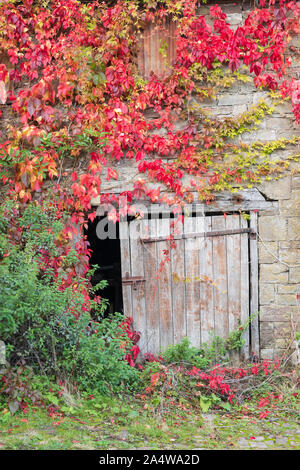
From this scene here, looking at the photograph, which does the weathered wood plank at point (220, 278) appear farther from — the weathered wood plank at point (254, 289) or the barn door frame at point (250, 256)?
the weathered wood plank at point (254, 289)

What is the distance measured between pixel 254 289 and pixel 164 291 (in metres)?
1.04

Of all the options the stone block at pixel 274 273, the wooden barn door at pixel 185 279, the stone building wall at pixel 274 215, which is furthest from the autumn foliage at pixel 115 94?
the stone block at pixel 274 273

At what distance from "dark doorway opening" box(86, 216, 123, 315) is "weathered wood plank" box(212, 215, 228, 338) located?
136 centimetres

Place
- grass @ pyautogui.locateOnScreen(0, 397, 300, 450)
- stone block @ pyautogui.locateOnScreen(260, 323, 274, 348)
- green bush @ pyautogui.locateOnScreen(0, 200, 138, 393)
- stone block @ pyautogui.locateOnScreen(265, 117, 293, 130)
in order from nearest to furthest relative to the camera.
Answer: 1. grass @ pyautogui.locateOnScreen(0, 397, 300, 450)
2. green bush @ pyautogui.locateOnScreen(0, 200, 138, 393)
3. stone block @ pyautogui.locateOnScreen(265, 117, 293, 130)
4. stone block @ pyautogui.locateOnScreen(260, 323, 274, 348)

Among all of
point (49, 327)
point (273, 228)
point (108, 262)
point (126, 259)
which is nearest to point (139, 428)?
point (49, 327)

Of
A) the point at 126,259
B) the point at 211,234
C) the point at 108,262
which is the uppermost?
the point at 211,234

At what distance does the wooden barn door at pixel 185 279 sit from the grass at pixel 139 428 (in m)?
1.01

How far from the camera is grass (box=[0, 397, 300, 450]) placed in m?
3.43

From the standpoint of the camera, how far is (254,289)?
519 centimetres

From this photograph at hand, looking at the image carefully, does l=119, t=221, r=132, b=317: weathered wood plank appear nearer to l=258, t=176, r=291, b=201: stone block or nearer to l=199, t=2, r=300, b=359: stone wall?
l=199, t=2, r=300, b=359: stone wall

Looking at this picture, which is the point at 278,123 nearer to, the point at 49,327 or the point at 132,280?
the point at 132,280

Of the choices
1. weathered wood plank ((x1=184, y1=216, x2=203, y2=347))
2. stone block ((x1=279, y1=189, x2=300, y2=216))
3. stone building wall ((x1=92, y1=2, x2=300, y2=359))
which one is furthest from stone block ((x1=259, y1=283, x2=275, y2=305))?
stone block ((x1=279, y1=189, x2=300, y2=216))

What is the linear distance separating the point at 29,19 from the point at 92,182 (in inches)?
78.7

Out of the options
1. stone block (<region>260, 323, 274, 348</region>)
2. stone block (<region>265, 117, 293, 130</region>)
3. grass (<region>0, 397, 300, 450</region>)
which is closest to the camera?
grass (<region>0, 397, 300, 450</region>)
